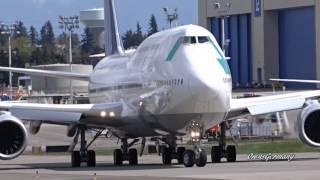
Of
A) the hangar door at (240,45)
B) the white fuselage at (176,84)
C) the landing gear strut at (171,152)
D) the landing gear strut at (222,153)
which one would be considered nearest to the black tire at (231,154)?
the landing gear strut at (222,153)

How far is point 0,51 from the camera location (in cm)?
17562

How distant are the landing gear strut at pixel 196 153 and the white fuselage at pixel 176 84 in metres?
0.30

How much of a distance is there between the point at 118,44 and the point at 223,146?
10236mm

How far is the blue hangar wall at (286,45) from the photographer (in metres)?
122

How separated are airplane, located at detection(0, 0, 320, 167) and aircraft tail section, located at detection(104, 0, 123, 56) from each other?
4028 mm

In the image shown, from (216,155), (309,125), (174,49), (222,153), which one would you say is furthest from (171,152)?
(309,125)

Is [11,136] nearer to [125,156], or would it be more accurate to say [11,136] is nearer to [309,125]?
[125,156]

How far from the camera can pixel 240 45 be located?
134000 mm

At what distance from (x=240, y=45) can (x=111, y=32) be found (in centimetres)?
8778

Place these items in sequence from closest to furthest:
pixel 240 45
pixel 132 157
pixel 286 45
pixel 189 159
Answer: pixel 189 159 < pixel 132 157 < pixel 286 45 < pixel 240 45

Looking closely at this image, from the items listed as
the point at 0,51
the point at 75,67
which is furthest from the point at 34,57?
the point at 75,67

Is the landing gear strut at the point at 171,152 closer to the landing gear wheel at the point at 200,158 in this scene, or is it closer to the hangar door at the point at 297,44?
the landing gear wheel at the point at 200,158

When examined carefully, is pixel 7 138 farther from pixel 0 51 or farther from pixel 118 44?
pixel 0 51

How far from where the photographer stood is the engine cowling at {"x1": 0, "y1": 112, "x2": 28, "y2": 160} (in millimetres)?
34469
